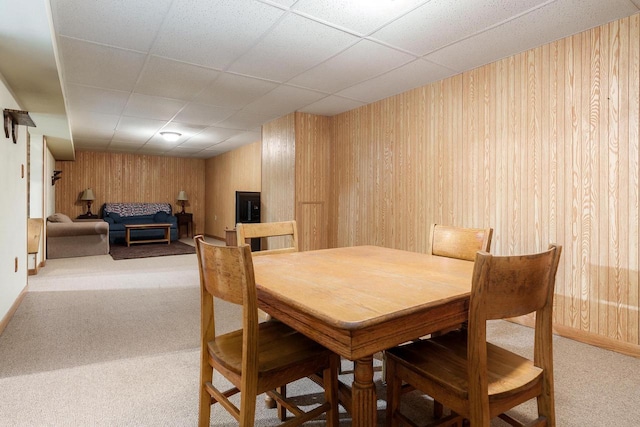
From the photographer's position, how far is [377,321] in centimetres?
91

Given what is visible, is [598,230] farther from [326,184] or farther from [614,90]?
[326,184]

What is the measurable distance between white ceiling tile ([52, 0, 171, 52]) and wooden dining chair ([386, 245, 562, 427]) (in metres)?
2.40

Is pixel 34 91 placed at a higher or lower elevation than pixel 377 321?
higher

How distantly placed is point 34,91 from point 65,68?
36 centimetres

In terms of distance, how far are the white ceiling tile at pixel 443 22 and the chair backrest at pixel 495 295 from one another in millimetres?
1779

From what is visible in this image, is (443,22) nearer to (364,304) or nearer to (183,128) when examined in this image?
(364,304)

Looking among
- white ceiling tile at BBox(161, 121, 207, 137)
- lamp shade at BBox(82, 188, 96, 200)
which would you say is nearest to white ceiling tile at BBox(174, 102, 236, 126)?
white ceiling tile at BBox(161, 121, 207, 137)

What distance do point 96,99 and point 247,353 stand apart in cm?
427

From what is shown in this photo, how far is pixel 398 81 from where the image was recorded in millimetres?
3455

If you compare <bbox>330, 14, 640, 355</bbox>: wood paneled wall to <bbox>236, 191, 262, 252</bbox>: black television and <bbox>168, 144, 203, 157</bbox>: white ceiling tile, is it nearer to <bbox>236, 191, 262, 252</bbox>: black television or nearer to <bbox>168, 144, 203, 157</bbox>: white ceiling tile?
<bbox>236, 191, 262, 252</bbox>: black television

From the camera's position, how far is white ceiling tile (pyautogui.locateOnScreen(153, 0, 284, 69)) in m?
2.20

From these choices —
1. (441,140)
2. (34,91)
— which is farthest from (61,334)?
(441,140)

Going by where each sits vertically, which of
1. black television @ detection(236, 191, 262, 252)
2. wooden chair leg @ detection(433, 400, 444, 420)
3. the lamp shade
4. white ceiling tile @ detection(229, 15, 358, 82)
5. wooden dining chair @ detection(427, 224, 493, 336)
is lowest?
wooden chair leg @ detection(433, 400, 444, 420)

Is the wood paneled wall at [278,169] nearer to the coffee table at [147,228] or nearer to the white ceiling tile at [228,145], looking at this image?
the white ceiling tile at [228,145]
